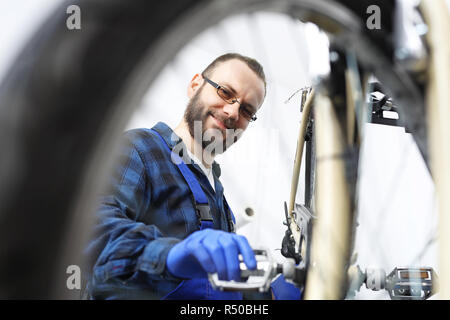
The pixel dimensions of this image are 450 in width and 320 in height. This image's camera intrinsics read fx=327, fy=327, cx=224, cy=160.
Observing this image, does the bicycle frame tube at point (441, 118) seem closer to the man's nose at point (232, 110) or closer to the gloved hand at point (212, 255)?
the gloved hand at point (212, 255)

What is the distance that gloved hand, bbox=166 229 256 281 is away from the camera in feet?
0.74

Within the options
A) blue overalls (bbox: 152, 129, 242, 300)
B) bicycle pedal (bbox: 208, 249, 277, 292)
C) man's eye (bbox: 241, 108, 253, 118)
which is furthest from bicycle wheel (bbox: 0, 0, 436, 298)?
man's eye (bbox: 241, 108, 253, 118)

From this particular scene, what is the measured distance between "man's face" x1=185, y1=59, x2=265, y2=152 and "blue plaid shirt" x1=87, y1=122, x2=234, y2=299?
2.2 inches

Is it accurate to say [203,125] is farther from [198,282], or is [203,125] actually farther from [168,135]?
[198,282]

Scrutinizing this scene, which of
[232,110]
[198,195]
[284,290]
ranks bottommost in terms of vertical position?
[284,290]

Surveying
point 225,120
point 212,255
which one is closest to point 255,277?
point 212,255

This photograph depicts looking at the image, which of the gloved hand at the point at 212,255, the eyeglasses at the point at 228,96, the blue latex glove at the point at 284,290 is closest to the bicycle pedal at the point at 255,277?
the gloved hand at the point at 212,255

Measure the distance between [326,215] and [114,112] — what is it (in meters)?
0.15

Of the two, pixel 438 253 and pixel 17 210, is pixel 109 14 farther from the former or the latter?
pixel 438 253

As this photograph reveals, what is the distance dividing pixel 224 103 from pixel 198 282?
0.22 metres

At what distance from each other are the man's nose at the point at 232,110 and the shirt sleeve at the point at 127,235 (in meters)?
0.13

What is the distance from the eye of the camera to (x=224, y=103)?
42 cm

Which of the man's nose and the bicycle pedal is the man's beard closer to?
the man's nose
